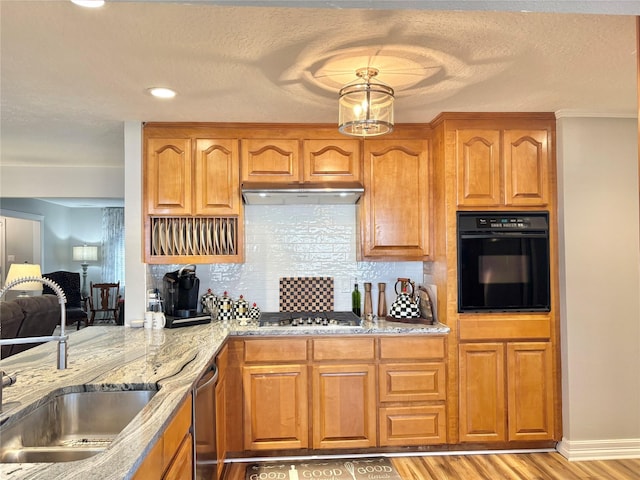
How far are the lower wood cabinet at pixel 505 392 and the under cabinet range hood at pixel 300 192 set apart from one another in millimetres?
1305

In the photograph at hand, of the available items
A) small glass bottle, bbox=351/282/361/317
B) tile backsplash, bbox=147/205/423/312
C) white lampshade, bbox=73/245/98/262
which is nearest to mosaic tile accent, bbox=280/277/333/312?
tile backsplash, bbox=147/205/423/312

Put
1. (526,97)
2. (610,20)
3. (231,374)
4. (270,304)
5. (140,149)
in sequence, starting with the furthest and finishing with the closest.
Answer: (270,304) → (140,149) → (231,374) → (526,97) → (610,20)

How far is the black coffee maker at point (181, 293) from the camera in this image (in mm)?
3234

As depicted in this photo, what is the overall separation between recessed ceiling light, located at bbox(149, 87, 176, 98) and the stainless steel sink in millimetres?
1644

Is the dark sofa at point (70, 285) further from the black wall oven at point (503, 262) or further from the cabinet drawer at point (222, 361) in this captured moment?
the black wall oven at point (503, 262)

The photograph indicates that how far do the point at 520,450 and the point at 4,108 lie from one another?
4.07 m

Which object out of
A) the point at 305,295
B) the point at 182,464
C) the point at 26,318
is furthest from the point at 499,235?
the point at 26,318

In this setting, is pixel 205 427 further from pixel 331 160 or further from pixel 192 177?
pixel 331 160

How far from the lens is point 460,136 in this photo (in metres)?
3.08

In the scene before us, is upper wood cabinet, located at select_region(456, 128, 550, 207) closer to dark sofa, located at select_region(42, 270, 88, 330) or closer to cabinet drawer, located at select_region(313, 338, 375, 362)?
cabinet drawer, located at select_region(313, 338, 375, 362)

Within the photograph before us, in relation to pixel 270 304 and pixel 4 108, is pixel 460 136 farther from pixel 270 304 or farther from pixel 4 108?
pixel 4 108

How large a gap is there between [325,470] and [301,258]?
1.55m

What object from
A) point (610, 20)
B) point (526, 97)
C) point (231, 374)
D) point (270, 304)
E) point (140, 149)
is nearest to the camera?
point (610, 20)

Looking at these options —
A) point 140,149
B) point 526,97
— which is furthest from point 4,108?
point 526,97
